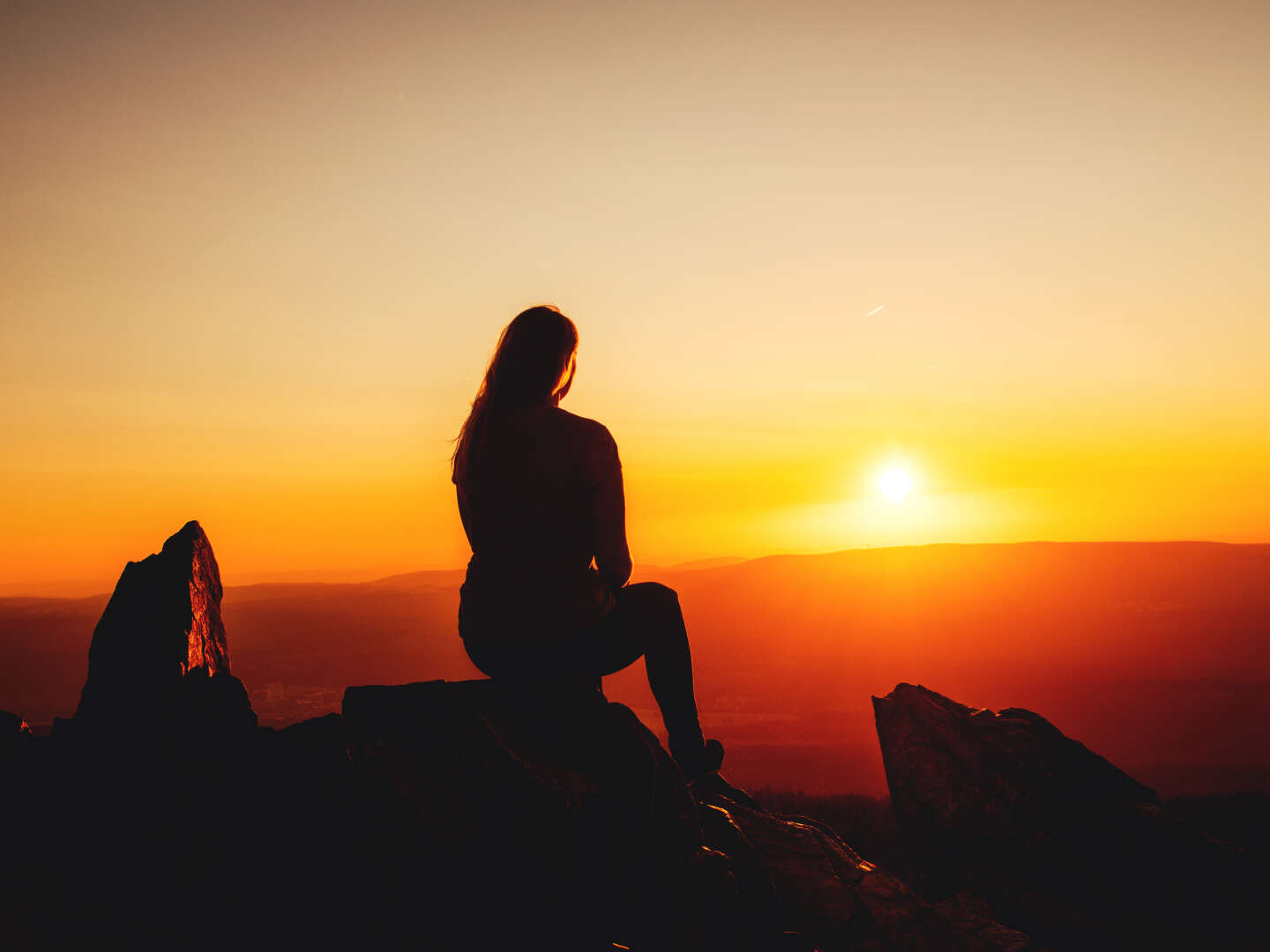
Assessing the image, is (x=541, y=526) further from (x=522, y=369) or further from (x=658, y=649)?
(x=658, y=649)

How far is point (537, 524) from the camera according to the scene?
155 inches

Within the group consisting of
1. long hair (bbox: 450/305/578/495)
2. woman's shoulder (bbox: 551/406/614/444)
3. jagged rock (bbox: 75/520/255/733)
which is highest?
long hair (bbox: 450/305/578/495)

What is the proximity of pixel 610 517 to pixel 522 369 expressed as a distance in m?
0.99

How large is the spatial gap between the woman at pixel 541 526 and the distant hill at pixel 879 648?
2990 centimetres

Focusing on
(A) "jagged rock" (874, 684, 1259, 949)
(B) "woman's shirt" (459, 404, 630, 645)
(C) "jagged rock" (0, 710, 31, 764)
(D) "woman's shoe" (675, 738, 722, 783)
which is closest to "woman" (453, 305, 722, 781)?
(B) "woman's shirt" (459, 404, 630, 645)

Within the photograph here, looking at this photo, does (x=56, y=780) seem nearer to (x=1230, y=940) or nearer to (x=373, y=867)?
(x=373, y=867)

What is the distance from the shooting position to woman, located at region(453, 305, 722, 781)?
393 centimetres

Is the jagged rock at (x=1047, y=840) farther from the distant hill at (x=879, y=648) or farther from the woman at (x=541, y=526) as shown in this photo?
the distant hill at (x=879, y=648)

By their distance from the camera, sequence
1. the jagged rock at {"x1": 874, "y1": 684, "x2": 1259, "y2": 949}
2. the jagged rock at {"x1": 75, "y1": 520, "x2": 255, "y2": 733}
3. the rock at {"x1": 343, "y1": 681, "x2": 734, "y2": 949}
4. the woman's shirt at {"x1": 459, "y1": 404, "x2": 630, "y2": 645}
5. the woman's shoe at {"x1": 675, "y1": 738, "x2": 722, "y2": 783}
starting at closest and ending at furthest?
the rock at {"x1": 343, "y1": 681, "x2": 734, "y2": 949}
the woman's shirt at {"x1": 459, "y1": 404, "x2": 630, "y2": 645}
the jagged rock at {"x1": 75, "y1": 520, "x2": 255, "y2": 733}
the woman's shoe at {"x1": 675, "y1": 738, "x2": 722, "y2": 783}
the jagged rock at {"x1": 874, "y1": 684, "x2": 1259, "y2": 949}

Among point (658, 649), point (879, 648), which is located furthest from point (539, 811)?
point (879, 648)

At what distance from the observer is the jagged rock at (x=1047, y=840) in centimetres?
543

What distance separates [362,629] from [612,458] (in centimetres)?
8974

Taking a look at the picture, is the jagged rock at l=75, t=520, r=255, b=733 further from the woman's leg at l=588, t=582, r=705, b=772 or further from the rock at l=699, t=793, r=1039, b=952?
the rock at l=699, t=793, r=1039, b=952

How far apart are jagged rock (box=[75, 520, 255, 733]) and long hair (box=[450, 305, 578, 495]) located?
2.07 meters
